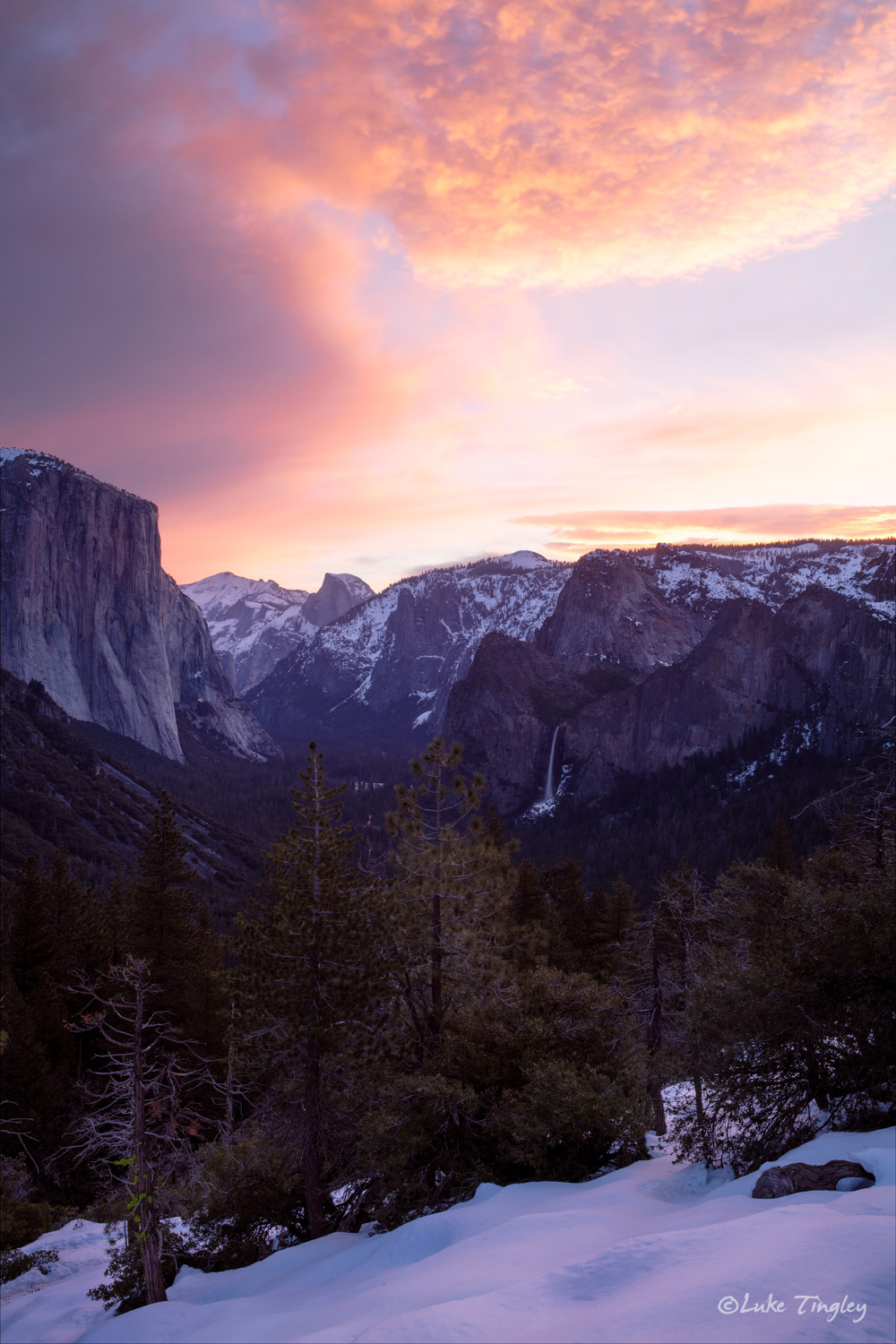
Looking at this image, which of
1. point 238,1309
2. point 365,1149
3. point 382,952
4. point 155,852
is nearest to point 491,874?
point 382,952

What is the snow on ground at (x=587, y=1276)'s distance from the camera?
6.55 m

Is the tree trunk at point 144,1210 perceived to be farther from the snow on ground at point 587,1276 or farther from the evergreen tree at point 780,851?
the evergreen tree at point 780,851

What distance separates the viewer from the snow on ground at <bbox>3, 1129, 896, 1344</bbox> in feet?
21.5

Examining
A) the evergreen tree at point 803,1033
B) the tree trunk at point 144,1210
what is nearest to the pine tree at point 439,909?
the tree trunk at point 144,1210

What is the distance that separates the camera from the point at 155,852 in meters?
33.3

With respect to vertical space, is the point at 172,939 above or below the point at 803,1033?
below

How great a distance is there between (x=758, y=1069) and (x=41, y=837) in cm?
10447

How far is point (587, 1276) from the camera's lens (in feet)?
27.1

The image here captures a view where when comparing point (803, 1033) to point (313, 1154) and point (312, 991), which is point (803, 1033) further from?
point (313, 1154)

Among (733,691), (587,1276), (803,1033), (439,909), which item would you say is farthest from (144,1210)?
(733,691)

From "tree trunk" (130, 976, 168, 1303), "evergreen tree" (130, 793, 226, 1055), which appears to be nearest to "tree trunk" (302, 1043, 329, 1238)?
"tree trunk" (130, 976, 168, 1303)

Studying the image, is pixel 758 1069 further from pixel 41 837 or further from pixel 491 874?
pixel 41 837

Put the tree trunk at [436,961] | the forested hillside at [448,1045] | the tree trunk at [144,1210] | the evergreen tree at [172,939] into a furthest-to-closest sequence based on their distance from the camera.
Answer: the evergreen tree at [172,939], the tree trunk at [436,961], the tree trunk at [144,1210], the forested hillside at [448,1045]

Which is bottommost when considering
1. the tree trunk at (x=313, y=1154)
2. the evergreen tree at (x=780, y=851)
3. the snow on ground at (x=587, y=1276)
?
the evergreen tree at (x=780, y=851)
